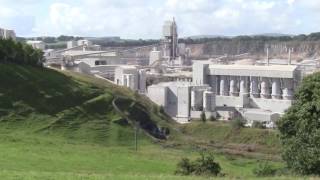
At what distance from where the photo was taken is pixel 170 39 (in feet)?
576

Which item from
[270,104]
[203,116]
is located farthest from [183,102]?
[270,104]

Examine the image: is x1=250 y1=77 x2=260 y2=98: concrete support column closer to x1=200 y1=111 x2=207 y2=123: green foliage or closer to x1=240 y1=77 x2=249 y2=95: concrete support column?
x1=240 y1=77 x2=249 y2=95: concrete support column

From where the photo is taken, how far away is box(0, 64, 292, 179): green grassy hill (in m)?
35.9

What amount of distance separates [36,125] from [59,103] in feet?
32.5

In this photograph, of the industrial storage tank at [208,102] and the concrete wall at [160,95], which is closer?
the industrial storage tank at [208,102]

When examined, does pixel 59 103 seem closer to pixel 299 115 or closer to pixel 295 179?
pixel 299 115

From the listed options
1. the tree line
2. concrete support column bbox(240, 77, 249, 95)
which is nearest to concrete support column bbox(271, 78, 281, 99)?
concrete support column bbox(240, 77, 249, 95)

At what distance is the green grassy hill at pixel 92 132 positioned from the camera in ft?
118

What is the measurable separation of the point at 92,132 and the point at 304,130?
97.3 ft

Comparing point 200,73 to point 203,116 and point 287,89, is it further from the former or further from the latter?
point 203,116

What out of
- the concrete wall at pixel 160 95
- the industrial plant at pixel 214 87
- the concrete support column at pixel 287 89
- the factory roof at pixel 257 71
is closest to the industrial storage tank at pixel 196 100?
the industrial plant at pixel 214 87

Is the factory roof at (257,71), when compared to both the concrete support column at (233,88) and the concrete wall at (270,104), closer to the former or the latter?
the concrete support column at (233,88)

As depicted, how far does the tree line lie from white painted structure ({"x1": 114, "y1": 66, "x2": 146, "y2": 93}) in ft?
125

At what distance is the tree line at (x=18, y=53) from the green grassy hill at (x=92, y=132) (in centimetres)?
173
